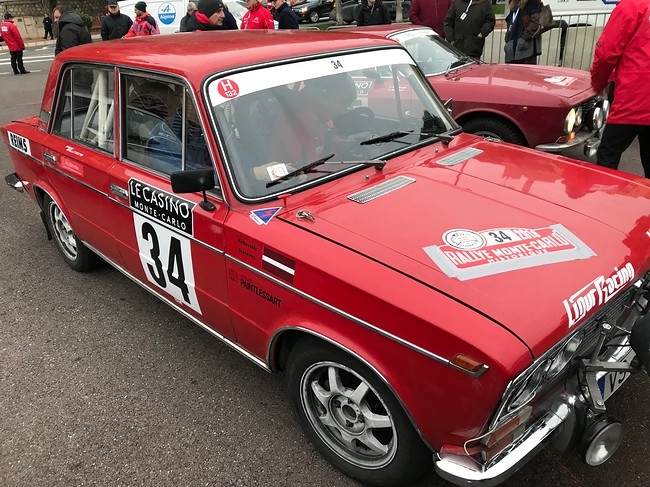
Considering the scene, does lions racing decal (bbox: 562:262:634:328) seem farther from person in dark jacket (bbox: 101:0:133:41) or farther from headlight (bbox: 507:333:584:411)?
person in dark jacket (bbox: 101:0:133:41)

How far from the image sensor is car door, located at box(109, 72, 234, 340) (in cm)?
270

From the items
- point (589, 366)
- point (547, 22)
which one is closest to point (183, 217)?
point (589, 366)

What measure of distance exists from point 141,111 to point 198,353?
61.7 inches

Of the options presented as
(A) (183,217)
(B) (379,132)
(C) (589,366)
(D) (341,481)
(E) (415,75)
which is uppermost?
(E) (415,75)

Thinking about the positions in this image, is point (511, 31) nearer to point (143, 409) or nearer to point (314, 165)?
point (314, 165)

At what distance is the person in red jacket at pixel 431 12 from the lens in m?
9.18

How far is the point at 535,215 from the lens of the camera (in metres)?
2.42

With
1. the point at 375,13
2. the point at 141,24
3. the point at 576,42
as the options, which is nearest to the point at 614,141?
the point at 375,13

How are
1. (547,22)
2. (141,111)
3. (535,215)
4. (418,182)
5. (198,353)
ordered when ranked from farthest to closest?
1. (547,22)
2. (198,353)
3. (141,111)
4. (418,182)
5. (535,215)

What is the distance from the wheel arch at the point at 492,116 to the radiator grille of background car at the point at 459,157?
2.52m

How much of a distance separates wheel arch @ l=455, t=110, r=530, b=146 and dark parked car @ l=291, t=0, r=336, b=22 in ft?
68.9

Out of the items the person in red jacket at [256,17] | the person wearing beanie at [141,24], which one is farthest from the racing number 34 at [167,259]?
the person wearing beanie at [141,24]

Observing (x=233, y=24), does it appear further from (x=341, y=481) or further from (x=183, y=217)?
(x=341, y=481)

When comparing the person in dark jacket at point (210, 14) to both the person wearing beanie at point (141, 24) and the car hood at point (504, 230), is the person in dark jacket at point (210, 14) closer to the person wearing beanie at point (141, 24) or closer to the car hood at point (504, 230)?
the person wearing beanie at point (141, 24)
